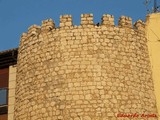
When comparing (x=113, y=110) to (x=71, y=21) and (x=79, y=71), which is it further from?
(x=71, y=21)

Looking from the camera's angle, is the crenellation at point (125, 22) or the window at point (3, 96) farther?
the window at point (3, 96)

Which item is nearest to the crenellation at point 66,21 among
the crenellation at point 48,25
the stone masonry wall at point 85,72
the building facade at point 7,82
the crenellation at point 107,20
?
the stone masonry wall at point 85,72

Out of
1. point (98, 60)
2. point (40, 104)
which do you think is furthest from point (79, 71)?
point (40, 104)

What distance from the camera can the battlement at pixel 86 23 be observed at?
1523 centimetres

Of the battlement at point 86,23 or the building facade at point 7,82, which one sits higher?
the battlement at point 86,23

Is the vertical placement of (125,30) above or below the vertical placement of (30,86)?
above

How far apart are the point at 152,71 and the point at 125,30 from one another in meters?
1.87

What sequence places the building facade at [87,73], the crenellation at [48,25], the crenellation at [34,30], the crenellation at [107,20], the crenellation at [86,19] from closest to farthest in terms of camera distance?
the building facade at [87,73] → the crenellation at [86,19] → the crenellation at [107,20] → the crenellation at [48,25] → the crenellation at [34,30]

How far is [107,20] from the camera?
1537cm

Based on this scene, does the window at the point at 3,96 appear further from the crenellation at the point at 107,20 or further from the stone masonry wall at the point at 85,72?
the crenellation at the point at 107,20

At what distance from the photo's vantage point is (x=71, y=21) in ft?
50.4

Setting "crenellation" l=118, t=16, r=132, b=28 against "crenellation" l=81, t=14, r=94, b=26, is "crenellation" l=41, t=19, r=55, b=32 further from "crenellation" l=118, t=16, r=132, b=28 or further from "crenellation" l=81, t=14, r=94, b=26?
"crenellation" l=118, t=16, r=132, b=28

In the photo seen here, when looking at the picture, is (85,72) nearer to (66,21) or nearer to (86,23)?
(86,23)

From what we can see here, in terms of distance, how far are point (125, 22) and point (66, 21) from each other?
2.28m
